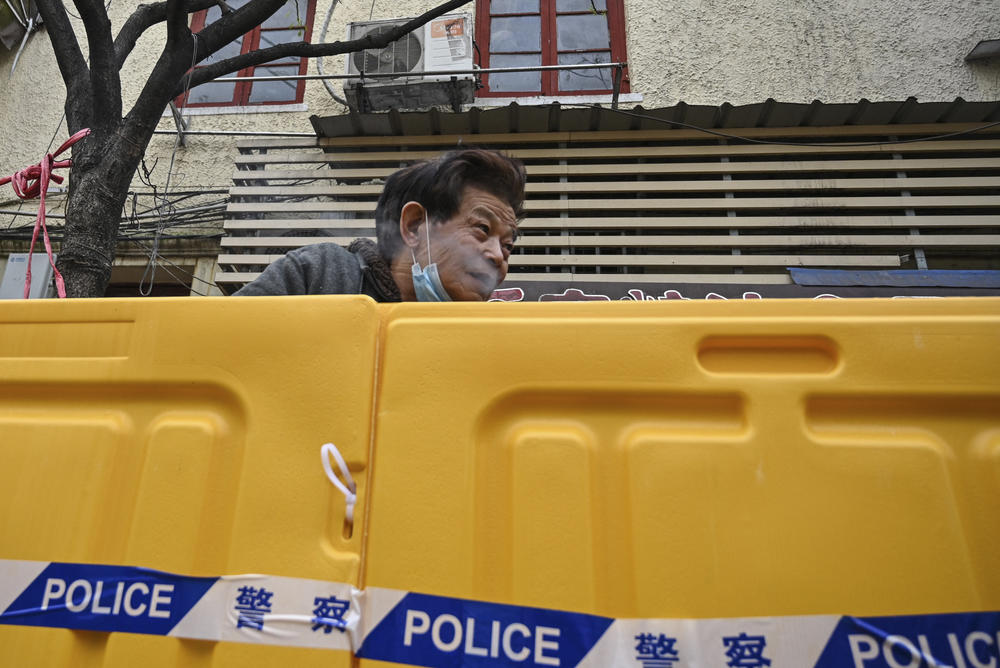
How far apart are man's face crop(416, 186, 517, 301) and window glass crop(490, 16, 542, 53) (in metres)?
4.57

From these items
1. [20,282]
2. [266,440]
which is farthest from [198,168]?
→ [266,440]

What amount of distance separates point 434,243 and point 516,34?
4911 millimetres

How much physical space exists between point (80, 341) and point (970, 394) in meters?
1.68

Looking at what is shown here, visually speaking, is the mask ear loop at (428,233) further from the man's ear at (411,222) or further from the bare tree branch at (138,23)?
the bare tree branch at (138,23)

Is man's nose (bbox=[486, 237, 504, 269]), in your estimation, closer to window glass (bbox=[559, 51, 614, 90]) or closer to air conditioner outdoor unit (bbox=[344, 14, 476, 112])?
air conditioner outdoor unit (bbox=[344, 14, 476, 112])


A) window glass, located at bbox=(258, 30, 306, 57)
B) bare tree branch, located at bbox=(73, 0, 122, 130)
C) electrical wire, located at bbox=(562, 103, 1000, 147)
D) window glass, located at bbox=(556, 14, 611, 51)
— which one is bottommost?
bare tree branch, located at bbox=(73, 0, 122, 130)

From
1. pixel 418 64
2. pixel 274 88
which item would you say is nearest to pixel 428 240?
pixel 418 64

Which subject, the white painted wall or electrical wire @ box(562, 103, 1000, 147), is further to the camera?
the white painted wall

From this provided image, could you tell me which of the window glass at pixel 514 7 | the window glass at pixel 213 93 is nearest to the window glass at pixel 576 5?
the window glass at pixel 514 7

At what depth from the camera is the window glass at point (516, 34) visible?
568 centimetres

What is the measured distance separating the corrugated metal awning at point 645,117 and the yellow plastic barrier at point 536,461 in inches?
162

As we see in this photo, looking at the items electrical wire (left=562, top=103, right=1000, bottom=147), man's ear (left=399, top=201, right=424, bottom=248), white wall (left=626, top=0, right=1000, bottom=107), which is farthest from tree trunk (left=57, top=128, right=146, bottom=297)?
white wall (left=626, top=0, right=1000, bottom=107)

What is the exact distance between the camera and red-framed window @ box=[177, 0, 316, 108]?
18.9 feet

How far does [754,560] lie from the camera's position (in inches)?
32.5
